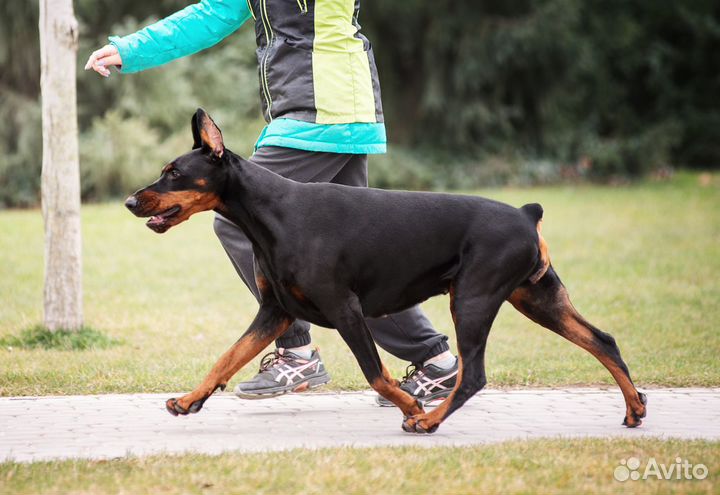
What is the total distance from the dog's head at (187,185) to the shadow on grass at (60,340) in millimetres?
3028

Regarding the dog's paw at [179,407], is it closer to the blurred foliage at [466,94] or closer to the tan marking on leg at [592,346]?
the tan marking on leg at [592,346]

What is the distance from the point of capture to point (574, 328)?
5246 mm

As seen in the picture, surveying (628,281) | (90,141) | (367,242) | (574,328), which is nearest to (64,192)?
(367,242)

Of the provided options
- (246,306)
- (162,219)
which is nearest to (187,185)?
(162,219)

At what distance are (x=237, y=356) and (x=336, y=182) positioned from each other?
49.2 inches

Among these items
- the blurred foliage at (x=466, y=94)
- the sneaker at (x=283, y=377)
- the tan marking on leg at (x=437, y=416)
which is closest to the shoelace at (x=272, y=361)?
the sneaker at (x=283, y=377)

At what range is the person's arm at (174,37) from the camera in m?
5.43

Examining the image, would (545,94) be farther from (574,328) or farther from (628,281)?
(574,328)

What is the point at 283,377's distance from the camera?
5.83 metres

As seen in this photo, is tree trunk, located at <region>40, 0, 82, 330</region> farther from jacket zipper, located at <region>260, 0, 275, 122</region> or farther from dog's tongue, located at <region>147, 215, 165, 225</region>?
dog's tongue, located at <region>147, 215, 165, 225</region>

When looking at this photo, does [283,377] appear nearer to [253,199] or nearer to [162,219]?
[253,199]

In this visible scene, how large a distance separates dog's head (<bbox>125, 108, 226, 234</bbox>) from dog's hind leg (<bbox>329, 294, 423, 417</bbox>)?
82cm

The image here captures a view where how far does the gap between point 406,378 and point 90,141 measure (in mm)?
13870

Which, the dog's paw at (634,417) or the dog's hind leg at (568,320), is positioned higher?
the dog's hind leg at (568,320)
